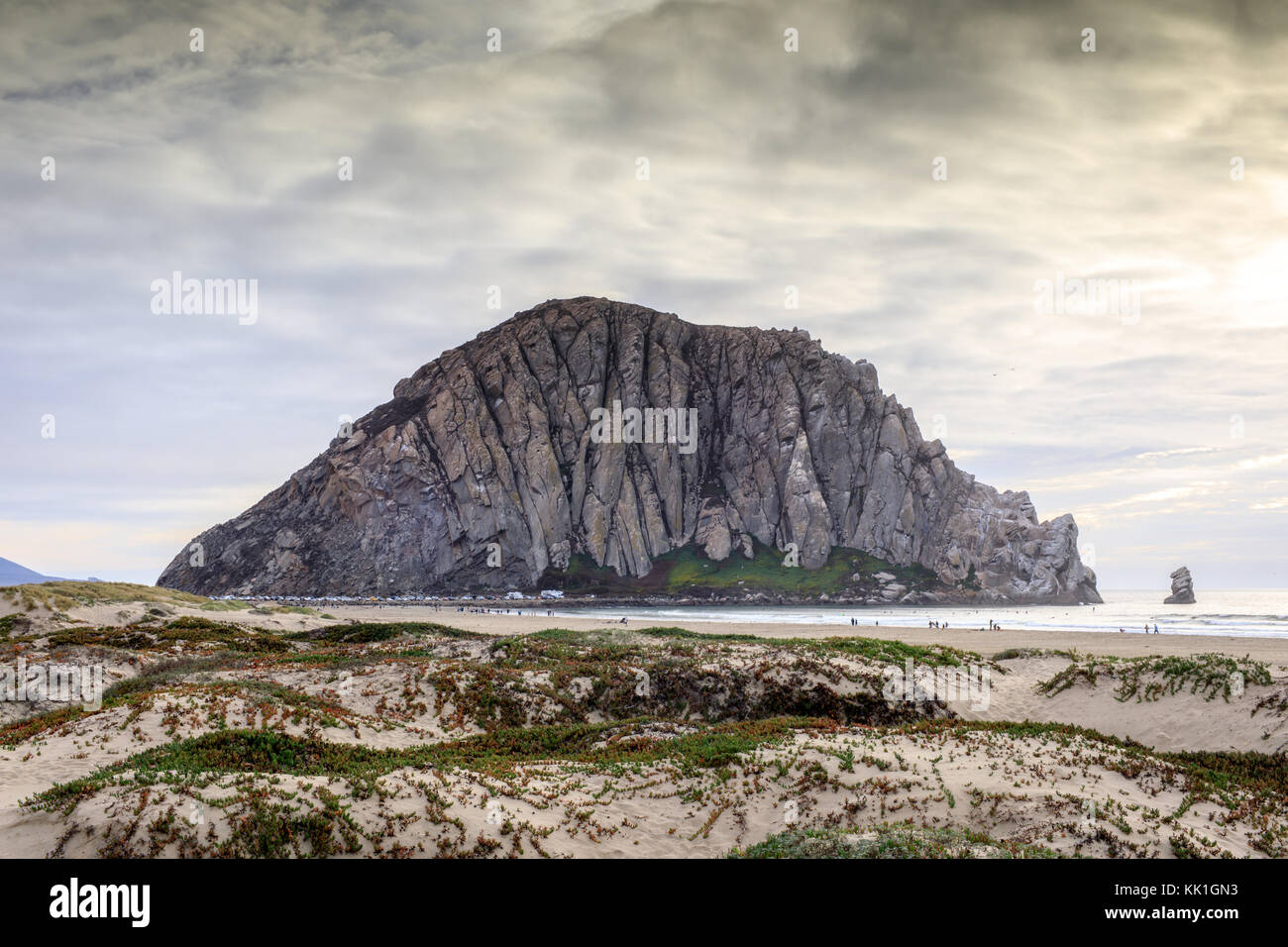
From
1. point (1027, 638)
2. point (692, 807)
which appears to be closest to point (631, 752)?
point (692, 807)

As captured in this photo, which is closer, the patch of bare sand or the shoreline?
the patch of bare sand

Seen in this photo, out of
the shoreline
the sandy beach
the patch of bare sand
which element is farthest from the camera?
the shoreline

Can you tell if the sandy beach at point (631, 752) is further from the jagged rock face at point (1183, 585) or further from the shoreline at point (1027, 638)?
the jagged rock face at point (1183, 585)

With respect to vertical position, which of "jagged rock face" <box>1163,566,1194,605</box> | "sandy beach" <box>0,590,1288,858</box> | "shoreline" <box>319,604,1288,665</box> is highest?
"sandy beach" <box>0,590,1288,858</box>

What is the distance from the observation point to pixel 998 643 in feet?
228

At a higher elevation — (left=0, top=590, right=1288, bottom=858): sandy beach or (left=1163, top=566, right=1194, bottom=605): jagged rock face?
(left=0, top=590, right=1288, bottom=858): sandy beach

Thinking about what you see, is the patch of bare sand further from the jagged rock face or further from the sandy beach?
the jagged rock face

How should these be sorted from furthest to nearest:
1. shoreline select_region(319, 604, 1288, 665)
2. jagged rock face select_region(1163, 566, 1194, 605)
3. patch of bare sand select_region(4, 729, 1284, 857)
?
jagged rock face select_region(1163, 566, 1194, 605)
shoreline select_region(319, 604, 1288, 665)
patch of bare sand select_region(4, 729, 1284, 857)

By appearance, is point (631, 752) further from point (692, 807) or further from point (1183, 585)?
point (1183, 585)

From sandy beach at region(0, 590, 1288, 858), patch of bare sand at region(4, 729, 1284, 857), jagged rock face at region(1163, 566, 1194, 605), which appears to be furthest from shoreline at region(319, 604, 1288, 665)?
jagged rock face at region(1163, 566, 1194, 605)
